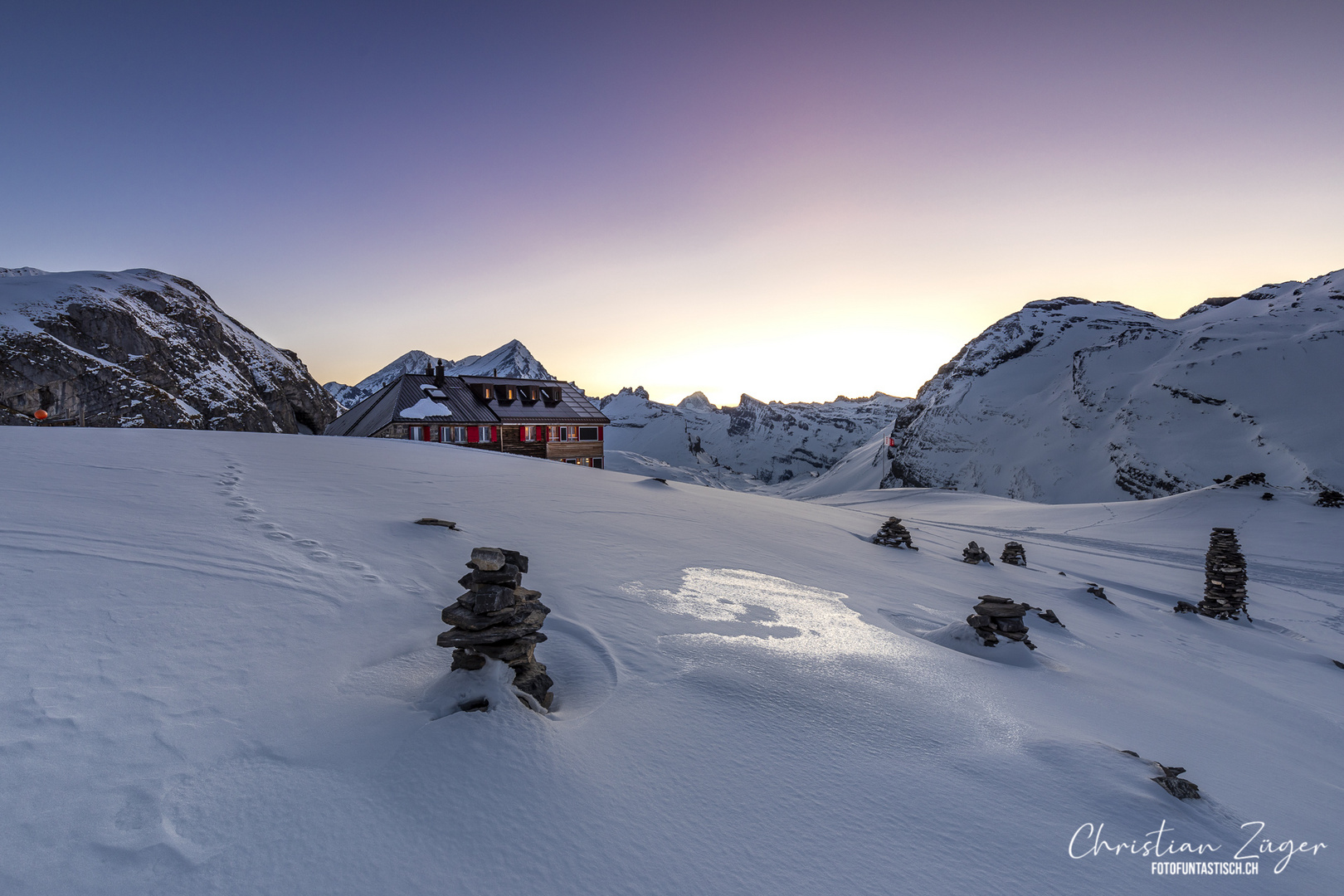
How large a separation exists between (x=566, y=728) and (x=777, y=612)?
3233 mm

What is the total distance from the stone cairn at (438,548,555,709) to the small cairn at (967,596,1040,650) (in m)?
4.77

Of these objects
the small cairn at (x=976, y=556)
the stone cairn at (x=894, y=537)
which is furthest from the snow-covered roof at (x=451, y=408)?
the small cairn at (x=976, y=556)

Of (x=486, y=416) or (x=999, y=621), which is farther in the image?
(x=486, y=416)

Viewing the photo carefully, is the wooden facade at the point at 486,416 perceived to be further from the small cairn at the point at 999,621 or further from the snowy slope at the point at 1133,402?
the snowy slope at the point at 1133,402

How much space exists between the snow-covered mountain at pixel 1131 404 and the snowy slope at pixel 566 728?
43918mm

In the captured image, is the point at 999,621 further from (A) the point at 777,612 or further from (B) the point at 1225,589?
(B) the point at 1225,589

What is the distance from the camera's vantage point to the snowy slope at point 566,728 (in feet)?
6.89

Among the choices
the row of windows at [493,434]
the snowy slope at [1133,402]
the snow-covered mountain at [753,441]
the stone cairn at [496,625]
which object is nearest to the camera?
the stone cairn at [496,625]

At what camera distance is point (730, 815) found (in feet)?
8.45

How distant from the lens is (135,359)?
41.8 metres

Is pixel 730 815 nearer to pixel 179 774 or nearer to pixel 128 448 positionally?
pixel 179 774

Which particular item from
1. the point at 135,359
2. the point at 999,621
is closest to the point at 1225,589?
the point at 999,621

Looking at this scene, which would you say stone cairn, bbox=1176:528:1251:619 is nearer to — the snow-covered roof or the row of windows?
the row of windows

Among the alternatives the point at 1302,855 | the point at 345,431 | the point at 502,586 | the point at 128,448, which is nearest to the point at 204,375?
the point at 345,431
